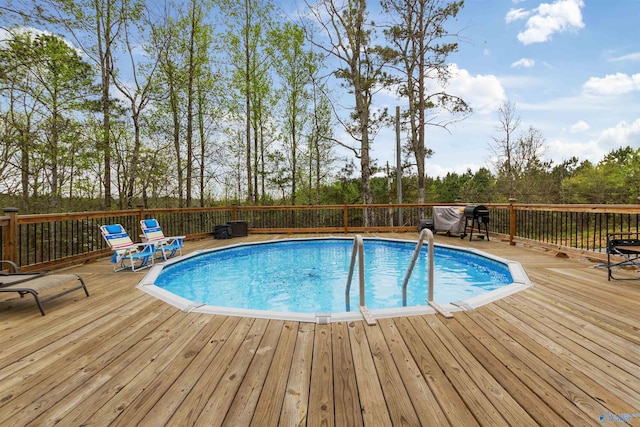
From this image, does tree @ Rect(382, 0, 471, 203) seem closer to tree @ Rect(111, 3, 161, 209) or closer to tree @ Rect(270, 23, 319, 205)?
tree @ Rect(270, 23, 319, 205)

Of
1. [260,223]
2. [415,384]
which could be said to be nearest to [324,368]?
[415,384]

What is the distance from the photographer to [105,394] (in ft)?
4.96

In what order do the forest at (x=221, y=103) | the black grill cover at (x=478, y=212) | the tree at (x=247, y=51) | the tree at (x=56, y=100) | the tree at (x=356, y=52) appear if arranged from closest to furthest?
1. the black grill cover at (x=478, y=212)
2. the tree at (x=56, y=100)
3. the forest at (x=221, y=103)
4. the tree at (x=356, y=52)
5. the tree at (x=247, y=51)

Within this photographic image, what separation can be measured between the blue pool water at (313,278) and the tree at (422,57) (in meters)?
5.93

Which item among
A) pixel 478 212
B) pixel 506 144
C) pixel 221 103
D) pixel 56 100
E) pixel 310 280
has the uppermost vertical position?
pixel 221 103

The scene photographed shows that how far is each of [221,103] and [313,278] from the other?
10116mm

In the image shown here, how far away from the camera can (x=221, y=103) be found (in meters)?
12.1

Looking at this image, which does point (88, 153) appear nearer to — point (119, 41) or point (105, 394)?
point (119, 41)

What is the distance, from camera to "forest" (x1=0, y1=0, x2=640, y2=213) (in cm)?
890

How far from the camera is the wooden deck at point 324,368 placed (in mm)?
1344

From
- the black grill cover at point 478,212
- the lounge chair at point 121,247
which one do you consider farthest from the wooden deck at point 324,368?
the black grill cover at point 478,212

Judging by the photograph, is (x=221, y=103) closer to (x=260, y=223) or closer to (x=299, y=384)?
(x=260, y=223)

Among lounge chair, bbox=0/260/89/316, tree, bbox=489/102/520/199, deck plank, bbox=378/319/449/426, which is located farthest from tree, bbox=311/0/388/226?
lounge chair, bbox=0/260/89/316

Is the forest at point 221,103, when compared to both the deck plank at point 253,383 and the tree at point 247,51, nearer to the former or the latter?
the tree at point 247,51
